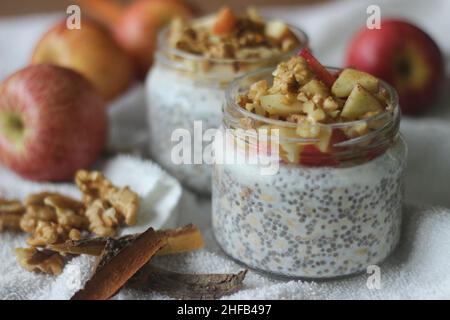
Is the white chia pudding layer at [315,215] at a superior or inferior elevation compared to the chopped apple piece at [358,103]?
inferior

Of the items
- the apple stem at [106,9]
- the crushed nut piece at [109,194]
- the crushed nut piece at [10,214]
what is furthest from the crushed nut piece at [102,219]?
the apple stem at [106,9]

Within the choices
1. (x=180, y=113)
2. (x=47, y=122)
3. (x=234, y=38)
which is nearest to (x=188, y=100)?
(x=180, y=113)

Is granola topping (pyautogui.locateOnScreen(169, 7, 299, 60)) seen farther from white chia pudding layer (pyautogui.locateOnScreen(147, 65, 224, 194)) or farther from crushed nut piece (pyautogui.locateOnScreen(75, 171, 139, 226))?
crushed nut piece (pyautogui.locateOnScreen(75, 171, 139, 226))

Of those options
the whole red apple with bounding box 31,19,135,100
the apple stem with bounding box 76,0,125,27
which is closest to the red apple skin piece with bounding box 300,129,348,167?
the whole red apple with bounding box 31,19,135,100

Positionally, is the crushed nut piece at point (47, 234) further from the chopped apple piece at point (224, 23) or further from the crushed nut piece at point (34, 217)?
the chopped apple piece at point (224, 23)

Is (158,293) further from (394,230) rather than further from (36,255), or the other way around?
(394,230)

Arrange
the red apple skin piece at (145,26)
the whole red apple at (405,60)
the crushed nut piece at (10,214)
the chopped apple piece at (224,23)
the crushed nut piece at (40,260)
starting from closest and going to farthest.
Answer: the crushed nut piece at (40,260) < the crushed nut piece at (10,214) < the chopped apple piece at (224,23) < the whole red apple at (405,60) < the red apple skin piece at (145,26)

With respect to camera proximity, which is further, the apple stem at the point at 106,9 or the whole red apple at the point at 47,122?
the apple stem at the point at 106,9
